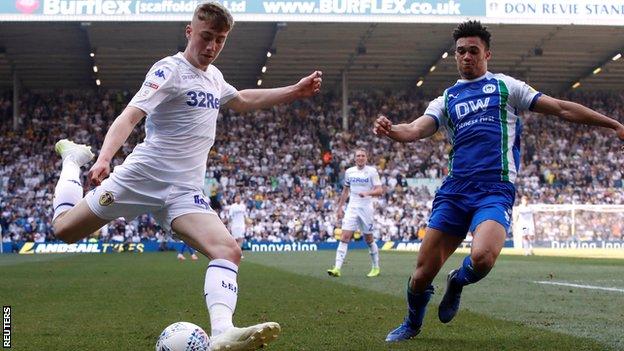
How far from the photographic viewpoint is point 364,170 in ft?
56.0

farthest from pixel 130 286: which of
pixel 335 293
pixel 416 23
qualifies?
pixel 416 23

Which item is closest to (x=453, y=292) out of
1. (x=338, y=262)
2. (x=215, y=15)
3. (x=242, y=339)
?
(x=242, y=339)

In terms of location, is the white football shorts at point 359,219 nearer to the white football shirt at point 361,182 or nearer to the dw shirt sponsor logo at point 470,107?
the white football shirt at point 361,182

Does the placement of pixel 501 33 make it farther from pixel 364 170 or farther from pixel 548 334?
pixel 548 334

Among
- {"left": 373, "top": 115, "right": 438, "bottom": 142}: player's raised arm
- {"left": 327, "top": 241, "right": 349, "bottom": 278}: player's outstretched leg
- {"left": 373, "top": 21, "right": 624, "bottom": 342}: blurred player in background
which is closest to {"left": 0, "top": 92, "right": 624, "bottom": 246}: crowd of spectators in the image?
{"left": 327, "top": 241, "right": 349, "bottom": 278}: player's outstretched leg

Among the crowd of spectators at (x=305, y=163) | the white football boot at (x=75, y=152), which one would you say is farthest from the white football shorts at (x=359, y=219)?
the crowd of spectators at (x=305, y=163)

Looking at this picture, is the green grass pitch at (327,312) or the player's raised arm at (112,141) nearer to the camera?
the player's raised arm at (112,141)

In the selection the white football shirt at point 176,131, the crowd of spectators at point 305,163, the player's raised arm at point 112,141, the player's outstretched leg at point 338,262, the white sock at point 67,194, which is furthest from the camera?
the crowd of spectators at point 305,163

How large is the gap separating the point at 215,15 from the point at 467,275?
112 inches

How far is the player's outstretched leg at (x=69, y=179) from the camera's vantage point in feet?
22.0

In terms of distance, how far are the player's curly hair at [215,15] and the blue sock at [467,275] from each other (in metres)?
2.63

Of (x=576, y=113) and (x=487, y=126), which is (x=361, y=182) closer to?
(x=487, y=126)

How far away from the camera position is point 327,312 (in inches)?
354

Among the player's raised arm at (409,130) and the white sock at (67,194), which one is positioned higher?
the player's raised arm at (409,130)
